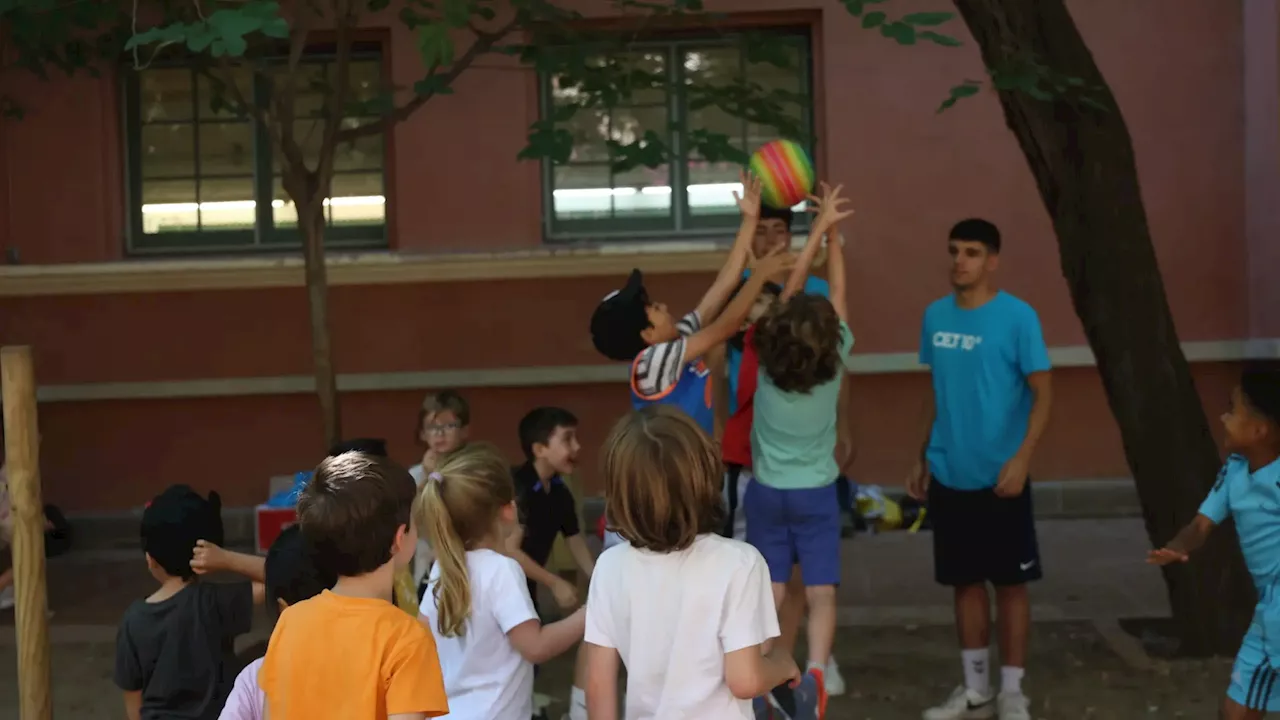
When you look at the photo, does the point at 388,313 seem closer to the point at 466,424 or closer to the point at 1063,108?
the point at 466,424

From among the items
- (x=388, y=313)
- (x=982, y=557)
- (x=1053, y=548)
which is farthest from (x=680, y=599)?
(x=388, y=313)

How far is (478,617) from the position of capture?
3.75m

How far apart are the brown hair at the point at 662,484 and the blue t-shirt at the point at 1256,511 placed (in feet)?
6.85

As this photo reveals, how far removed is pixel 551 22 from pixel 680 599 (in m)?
4.48

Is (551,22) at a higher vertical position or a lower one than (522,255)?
higher

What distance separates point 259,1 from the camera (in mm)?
5094

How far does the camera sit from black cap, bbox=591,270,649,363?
5.18 meters

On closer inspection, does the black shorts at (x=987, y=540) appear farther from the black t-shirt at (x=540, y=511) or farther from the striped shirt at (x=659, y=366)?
the black t-shirt at (x=540, y=511)

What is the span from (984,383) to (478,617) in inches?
98.8

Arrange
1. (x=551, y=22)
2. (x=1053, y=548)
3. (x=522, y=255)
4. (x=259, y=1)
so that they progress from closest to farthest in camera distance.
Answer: (x=259, y=1), (x=551, y=22), (x=1053, y=548), (x=522, y=255)

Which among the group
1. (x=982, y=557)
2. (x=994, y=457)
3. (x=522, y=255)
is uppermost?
(x=522, y=255)

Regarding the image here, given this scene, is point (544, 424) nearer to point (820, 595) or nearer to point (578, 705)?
point (578, 705)

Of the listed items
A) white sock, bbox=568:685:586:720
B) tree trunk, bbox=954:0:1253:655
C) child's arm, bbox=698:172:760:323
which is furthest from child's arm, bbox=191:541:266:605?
tree trunk, bbox=954:0:1253:655

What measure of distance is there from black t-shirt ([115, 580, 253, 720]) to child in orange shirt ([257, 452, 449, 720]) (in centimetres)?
75
